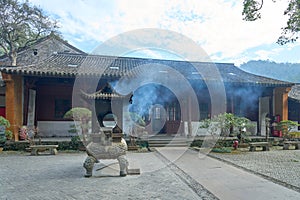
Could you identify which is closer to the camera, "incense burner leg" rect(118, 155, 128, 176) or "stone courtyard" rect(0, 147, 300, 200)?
"stone courtyard" rect(0, 147, 300, 200)

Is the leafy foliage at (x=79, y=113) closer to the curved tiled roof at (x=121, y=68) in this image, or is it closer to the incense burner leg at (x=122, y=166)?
the curved tiled roof at (x=121, y=68)

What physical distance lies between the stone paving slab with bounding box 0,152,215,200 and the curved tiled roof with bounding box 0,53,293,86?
441 centimetres

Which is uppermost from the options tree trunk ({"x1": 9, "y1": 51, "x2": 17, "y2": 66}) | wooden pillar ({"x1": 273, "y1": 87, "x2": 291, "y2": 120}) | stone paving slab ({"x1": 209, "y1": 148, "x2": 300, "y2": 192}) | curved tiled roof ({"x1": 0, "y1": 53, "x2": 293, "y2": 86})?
tree trunk ({"x1": 9, "y1": 51, "x2": 17, "y2": 66})

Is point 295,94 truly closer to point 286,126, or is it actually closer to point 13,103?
point 286,126

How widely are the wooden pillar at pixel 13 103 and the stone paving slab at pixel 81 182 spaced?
3149 millimetres

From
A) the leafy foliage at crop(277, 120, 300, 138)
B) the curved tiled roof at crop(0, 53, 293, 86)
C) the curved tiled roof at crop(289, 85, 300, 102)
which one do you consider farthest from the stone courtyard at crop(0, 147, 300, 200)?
the curved tiled roof at crop(289, 85, 300, 102)

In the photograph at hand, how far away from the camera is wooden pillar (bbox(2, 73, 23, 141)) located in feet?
33.3

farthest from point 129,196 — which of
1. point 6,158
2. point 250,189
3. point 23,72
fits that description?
point 23,72

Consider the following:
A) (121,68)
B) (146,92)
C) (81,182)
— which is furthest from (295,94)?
(81,182)

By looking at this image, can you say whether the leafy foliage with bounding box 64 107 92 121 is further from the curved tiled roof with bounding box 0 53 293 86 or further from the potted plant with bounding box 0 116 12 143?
the potted plant with bounding box 0 116 12 143

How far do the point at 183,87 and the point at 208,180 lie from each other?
794cm

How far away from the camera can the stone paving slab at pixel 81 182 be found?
14.3 feet

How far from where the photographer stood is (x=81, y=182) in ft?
17.0

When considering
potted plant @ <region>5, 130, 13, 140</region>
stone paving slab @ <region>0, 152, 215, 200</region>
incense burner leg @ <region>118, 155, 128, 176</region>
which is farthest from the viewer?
potted plant @ <region>5, 130, 13, 140</region>
